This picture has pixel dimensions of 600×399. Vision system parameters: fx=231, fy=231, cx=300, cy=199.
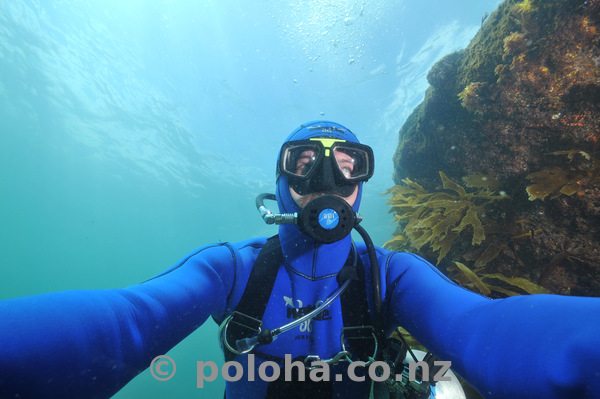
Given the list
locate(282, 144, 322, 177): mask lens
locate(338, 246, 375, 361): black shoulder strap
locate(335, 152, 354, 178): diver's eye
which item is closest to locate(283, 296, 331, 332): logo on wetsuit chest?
locate(338, 246, 375, 361): black shoulder strap

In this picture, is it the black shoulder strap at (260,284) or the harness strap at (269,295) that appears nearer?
the harness strap at (269,295)

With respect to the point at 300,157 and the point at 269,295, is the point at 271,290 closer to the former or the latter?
the point at 269,295

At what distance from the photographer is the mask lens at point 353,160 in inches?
109

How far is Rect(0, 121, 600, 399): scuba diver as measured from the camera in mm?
924

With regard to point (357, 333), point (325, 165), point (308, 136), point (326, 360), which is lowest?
point (326, 360)

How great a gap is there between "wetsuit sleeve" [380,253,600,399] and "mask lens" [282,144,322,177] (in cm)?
167

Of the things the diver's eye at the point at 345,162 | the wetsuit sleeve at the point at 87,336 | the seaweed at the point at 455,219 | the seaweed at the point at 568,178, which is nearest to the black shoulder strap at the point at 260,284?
the wetsuit sleeve at the point at 87,336

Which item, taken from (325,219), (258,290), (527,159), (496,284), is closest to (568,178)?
(527,159)

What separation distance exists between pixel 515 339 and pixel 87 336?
197 cm

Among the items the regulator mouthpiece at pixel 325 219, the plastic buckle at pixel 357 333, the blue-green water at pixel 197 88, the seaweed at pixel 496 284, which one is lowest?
the seaweed at pixel 496 284

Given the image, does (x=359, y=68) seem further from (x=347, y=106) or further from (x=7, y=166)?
(x=7, y=166)

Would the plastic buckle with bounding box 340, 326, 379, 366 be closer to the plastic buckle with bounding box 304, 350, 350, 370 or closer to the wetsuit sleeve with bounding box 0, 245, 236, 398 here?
the plastic buckle with bounding box 304, 350, 350, 370

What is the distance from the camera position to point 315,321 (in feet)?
7.43

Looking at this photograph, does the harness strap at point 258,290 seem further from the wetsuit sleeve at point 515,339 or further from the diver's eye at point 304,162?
the wetsuit sleeve at point 515,339
